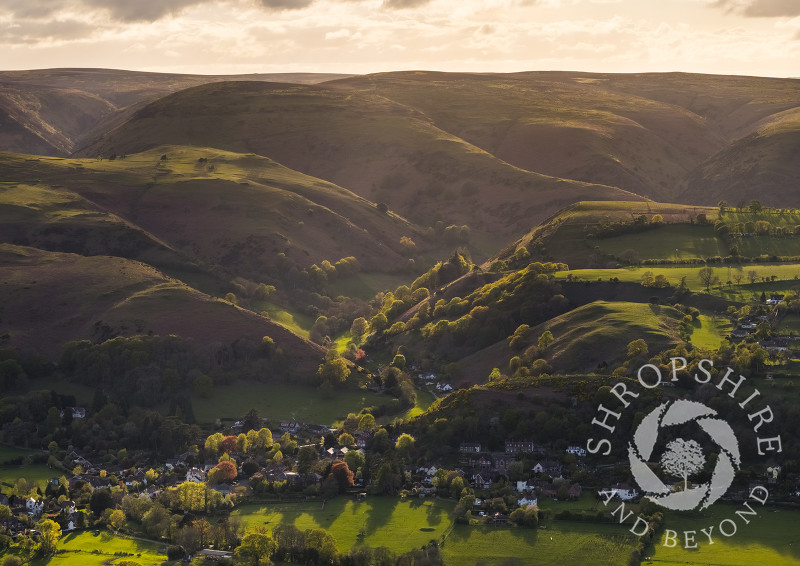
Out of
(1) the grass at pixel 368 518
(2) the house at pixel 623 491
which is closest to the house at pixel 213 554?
(1) the grass at pixel 368 518

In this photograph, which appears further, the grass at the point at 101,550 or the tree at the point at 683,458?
the tree at the point at 683,458

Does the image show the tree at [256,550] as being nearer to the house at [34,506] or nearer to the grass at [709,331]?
the house at [34,506]

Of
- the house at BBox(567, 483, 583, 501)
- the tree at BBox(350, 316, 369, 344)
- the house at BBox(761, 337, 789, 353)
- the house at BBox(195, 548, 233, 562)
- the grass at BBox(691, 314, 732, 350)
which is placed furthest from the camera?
the tree at BBox(350, 316, 369, 344)

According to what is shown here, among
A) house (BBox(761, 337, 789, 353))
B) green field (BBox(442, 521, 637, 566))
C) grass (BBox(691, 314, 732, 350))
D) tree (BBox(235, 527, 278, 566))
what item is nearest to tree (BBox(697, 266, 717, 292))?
grass (BBox(691, 314, 732, 350))

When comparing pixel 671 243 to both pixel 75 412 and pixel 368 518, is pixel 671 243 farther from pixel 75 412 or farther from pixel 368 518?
pixel 368 518

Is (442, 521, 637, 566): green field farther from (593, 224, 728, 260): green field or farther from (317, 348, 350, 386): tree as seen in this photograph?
(593, 224, 728, 260): green field

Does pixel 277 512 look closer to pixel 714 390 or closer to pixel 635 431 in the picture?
pixel 635 431
